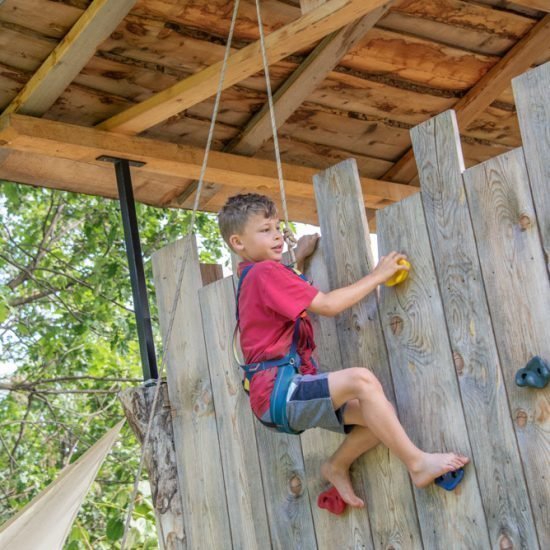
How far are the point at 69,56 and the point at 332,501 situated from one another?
76.6 inches

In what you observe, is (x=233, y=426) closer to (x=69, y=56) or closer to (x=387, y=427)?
(x=387, y=427)

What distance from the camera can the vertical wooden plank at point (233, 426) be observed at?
11.1 ft

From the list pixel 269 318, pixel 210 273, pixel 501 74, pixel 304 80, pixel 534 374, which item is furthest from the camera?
pixel 501 74

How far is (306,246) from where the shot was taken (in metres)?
3.29

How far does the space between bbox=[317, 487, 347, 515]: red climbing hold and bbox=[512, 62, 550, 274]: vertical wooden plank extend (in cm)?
100

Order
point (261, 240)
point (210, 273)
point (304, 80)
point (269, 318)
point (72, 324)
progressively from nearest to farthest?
1. point (269, 318)
2. point (261, 240)
3. point (210, 273)
4. point (304, 80)
5. point (72, 324)

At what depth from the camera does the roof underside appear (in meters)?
3.94

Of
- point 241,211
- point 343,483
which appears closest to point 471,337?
point 343,483

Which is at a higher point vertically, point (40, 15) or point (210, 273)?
point (40, 15)

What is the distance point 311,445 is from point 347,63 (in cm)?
198

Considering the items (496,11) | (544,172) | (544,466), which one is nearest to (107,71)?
(496,11)

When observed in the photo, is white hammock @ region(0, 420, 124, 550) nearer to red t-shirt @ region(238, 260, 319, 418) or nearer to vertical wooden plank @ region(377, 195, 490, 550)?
red t-shirt @ region(238, 260, 319, 418)

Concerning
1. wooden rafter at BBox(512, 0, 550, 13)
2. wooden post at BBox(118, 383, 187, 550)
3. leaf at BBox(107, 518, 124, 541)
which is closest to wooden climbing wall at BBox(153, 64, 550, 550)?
wooden post at BBox(118, 383, 187, 550)

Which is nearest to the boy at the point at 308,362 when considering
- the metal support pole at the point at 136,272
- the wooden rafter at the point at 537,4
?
the metal support pole at the point at 136,272
